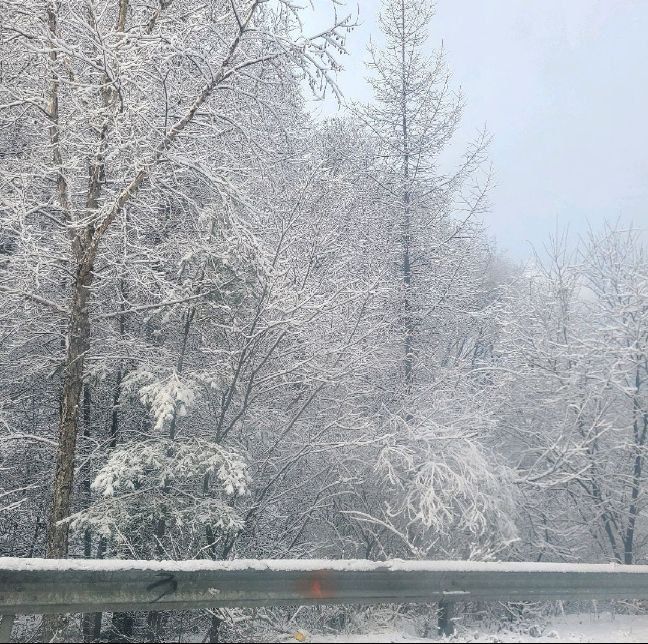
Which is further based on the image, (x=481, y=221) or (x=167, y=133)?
(x=481, y=221)

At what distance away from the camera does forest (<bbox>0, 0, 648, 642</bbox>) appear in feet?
24.2

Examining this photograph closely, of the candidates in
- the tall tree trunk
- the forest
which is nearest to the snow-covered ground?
the forest

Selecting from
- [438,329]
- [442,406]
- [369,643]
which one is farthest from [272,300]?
[438,329]

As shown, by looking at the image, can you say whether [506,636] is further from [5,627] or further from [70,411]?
[70,411]

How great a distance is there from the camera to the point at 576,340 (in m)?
12.8

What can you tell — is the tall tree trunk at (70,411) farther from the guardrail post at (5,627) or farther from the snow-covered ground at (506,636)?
the snow-covered ground at (506,636)

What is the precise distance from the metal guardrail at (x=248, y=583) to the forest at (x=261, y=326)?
857 mm

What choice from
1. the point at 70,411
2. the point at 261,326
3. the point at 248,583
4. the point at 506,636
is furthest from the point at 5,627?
the point at 261,326

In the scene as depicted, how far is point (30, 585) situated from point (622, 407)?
12163 mm

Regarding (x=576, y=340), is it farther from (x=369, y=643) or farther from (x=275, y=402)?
(x=369, y=643)

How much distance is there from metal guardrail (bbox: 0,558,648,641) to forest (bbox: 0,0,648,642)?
0.86 meters

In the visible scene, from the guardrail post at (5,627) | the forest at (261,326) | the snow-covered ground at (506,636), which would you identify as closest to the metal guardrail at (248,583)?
the guardrail post at (5,627)

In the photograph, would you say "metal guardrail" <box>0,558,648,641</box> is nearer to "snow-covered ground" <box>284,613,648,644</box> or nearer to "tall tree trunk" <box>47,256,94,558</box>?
"snow-covered ground" <box>284,613,648,644</box>

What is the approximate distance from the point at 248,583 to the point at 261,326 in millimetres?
4502
